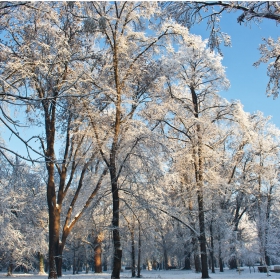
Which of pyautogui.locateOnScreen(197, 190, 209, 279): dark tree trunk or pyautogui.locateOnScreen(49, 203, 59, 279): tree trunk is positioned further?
pyautogui.locateOnScreen(197, 190, 209, 279): dark tree trunk

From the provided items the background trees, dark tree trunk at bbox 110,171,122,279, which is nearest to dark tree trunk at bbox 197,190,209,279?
the background trees

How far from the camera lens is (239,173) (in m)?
25.6

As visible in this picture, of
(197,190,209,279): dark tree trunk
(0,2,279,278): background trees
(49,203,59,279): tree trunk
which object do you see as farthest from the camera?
(197,190,209,279): dark tree trunk

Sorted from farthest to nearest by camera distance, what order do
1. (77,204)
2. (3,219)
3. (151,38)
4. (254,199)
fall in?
1. (254,199)
2. (3,219)
3. (77,204)
4. (151,38)

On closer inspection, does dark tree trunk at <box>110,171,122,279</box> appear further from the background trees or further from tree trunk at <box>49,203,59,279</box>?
tree trunk at <box>49,203,59,279</box>

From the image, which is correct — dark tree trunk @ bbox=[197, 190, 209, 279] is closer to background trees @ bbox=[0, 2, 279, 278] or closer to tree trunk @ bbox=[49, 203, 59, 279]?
background trees @ bbox=[0, 2, 279, 278]

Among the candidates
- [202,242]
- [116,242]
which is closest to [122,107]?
[116,242]

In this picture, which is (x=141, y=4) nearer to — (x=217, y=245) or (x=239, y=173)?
(x=239, y=173)

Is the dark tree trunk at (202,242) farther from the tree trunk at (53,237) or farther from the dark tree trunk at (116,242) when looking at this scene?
the tree trunk at (53,237)

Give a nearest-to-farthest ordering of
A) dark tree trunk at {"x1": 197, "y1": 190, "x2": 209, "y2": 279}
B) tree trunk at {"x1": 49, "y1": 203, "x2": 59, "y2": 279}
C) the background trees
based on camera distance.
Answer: the background trees < tree trunk at {"x1": 49, "y1": 203, "x2": 59, "y2": 279} < dark tree trunk at {"x1": 197, "y1": 190, "x2": 209, "y2": 279}

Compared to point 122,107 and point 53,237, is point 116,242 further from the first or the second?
A: point 122,107

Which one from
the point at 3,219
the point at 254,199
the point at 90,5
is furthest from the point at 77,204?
the point at 254,199

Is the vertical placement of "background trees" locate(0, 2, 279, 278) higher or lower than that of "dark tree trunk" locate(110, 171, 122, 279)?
higher

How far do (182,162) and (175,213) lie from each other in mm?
4023
